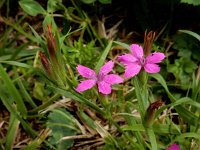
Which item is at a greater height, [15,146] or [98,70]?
[98,70]

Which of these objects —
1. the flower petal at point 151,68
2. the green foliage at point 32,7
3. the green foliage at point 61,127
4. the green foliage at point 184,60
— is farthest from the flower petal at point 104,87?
the green foliage at point 32,7

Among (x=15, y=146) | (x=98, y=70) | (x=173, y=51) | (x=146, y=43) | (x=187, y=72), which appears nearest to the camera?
(x=146, y=43)

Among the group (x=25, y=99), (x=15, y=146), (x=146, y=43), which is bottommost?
(x=15, y=146)

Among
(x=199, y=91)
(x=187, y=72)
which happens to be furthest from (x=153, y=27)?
(x=199, y=91)

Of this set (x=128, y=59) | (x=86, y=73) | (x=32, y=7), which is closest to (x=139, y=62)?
(x=128, y=59)

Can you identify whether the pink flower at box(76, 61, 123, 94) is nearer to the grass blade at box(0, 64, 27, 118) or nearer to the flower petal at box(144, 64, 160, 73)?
the flower petal at box(144, 64, 160, 73)

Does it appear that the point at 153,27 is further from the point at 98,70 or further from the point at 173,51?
the point at 98,70

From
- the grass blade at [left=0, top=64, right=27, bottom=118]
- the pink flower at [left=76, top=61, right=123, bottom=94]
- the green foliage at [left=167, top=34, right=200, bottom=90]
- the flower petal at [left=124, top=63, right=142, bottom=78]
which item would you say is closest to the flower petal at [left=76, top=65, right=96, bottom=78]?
the pink flower at [left=76, top=61, right=123, bottom=94]
